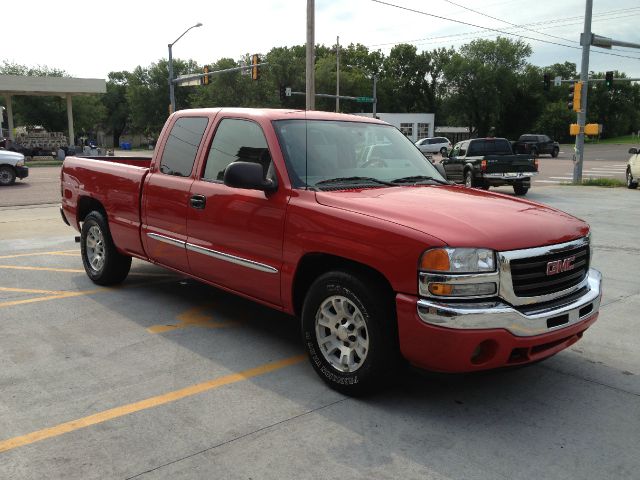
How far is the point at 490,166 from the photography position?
18281mm

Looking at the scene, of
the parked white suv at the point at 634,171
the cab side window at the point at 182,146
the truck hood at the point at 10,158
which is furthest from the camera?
the truck hood at the point at 10,158

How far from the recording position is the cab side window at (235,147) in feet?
15.4

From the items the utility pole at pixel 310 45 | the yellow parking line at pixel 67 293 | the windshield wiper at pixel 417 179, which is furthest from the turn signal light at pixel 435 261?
the utility pole at pixel 310 45

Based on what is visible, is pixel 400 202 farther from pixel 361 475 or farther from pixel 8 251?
pixel 8 251

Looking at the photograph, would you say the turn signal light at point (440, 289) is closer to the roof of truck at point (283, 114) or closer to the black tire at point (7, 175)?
the roof of truck at point (283, 114)

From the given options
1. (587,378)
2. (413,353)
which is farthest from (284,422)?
(587,378)

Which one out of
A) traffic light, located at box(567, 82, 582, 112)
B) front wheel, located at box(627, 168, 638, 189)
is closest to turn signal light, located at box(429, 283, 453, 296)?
front wheel, located at box(627, 168, 638, 189)

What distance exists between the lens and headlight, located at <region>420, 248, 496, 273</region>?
341cm

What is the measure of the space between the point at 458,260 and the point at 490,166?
15658 millimetres

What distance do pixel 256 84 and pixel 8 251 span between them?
221 ft

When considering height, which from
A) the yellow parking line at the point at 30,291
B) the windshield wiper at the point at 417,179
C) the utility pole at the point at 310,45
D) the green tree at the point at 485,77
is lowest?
the yellow parking line at the point at 30,291

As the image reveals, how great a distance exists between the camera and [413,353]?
3531mm

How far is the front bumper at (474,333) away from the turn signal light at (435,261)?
192 mm

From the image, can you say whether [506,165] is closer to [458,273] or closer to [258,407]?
[458,273]
